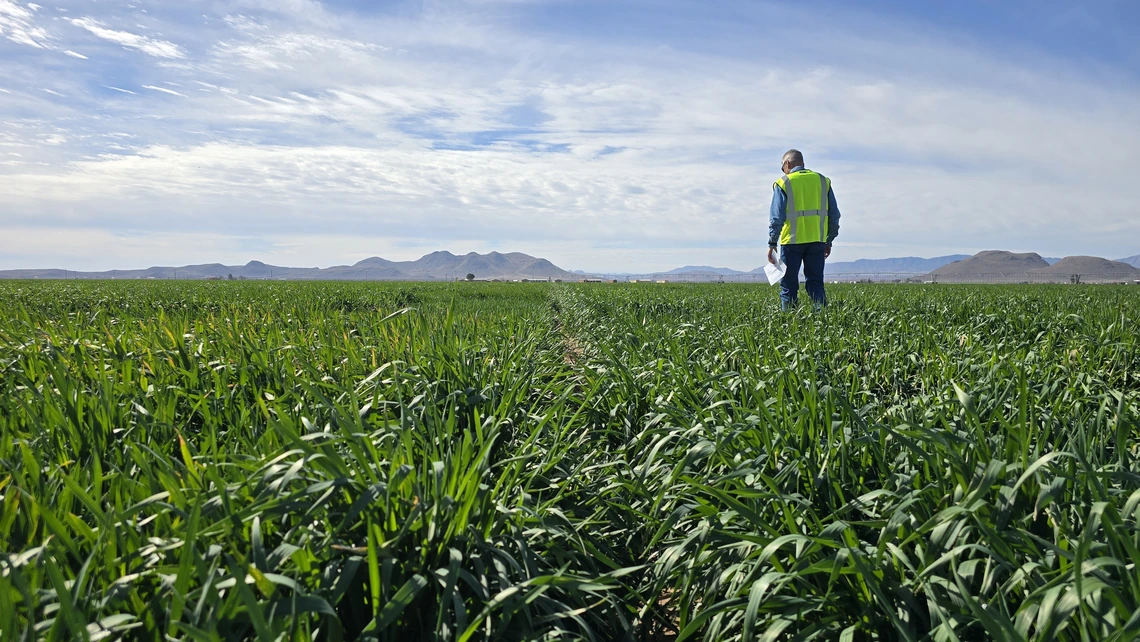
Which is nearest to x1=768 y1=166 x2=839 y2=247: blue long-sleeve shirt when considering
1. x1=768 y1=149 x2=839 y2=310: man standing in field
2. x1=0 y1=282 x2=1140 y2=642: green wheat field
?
x1=768 y1=149 x2=839 y2=310: man standing in field

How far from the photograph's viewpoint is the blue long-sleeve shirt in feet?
28.7

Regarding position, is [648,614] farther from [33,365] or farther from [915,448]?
[33,365]

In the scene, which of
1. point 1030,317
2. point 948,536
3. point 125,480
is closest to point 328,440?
point 125,480

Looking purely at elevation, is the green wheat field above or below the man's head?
below

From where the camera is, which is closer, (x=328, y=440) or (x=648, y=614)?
(x=328, y=440)

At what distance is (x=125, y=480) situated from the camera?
74.6 inches

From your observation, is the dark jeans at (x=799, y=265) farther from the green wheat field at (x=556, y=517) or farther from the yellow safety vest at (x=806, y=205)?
the green wheat field at (x=556, y=517)

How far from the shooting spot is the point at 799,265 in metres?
9.07

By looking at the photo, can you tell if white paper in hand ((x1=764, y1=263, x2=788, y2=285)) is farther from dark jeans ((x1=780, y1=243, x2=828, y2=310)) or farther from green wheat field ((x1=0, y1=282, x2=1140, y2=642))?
green wheat field ((x1=0, y1=282, x2=1140, y2=642))

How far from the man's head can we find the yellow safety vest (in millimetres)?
395

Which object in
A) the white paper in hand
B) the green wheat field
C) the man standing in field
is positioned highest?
the man standing in field

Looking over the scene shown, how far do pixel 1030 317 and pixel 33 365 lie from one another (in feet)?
28.7

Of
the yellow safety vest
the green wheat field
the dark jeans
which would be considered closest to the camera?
the green wheat field

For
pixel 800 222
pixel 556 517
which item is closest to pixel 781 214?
pixel 800 222
